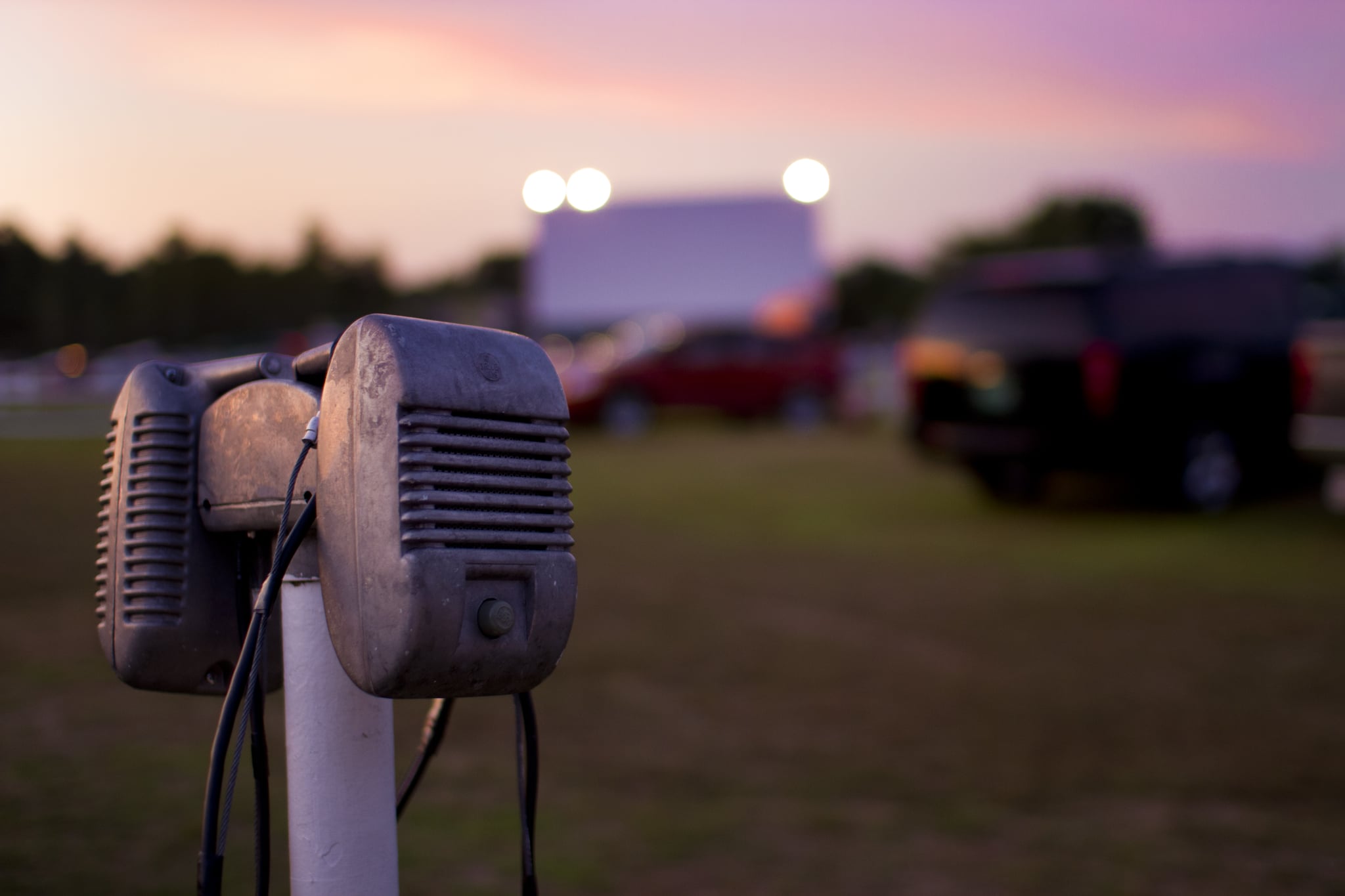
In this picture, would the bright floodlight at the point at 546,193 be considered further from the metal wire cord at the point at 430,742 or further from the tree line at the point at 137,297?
the metal wire cord at the point at 430,742

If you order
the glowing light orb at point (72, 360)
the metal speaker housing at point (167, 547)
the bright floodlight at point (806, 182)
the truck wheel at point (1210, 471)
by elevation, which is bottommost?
the truck wheel at point (1210, 471)

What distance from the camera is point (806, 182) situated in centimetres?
2369

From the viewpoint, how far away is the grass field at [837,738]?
3631 mm

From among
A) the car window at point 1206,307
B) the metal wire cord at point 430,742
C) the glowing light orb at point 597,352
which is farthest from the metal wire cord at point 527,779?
the glowing light orb at point 597,352

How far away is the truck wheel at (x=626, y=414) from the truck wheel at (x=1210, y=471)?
10734mm

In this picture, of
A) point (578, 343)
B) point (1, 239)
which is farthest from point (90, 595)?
point (578, 343)

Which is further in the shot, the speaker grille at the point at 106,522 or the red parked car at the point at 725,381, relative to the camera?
the red parked car at the point at 725,381

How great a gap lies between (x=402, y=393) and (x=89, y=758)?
352cm

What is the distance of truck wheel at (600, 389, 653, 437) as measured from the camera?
2064cm

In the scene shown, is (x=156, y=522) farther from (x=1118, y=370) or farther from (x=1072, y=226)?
(x=1072, y=226)

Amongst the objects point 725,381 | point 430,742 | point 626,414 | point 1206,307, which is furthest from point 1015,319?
point 725,381

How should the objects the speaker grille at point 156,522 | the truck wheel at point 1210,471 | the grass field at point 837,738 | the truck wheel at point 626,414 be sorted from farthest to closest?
1. the truck wheel at point 626,414
2. the truck wheel at point 1210,471
3. the grass field at point 837,738
4. the speaker grille at point 156,522

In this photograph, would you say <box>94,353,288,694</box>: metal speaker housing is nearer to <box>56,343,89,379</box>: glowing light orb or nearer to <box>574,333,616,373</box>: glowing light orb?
<box>56,343,89,379</box>: glowing light orb

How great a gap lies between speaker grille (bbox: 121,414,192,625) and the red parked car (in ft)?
61.6
